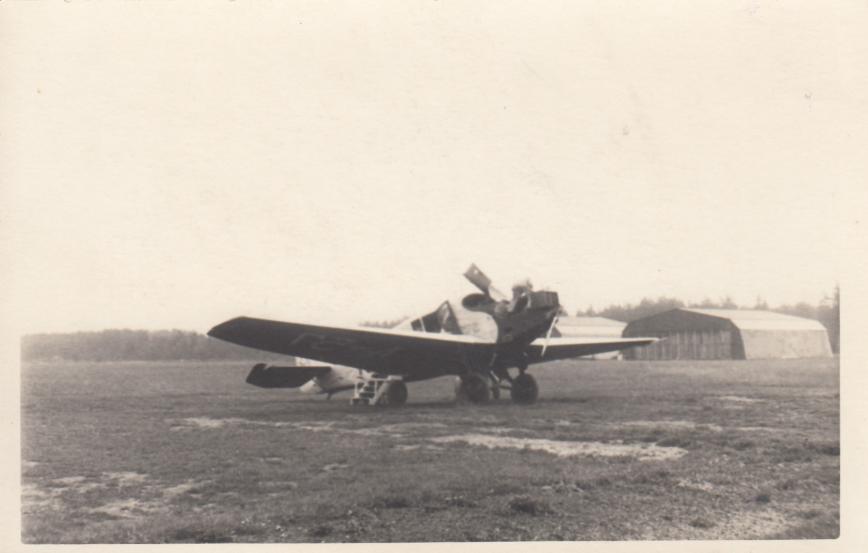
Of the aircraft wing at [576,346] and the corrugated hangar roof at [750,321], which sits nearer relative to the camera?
the aircraft wing at [576,346]

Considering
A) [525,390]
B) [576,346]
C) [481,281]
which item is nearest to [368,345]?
[481,281]

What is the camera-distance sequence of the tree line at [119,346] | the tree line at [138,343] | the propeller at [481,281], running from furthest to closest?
1. the propeller at [481,281]
2. the tree line at [138,343]
3. the tree line at [119,346]

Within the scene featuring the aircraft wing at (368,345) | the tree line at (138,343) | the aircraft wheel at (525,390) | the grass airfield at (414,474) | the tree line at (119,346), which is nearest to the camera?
the grass airfield at (414,474)

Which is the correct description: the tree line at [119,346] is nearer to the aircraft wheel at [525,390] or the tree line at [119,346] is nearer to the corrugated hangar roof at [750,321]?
the aircraft wheel at [525,390]

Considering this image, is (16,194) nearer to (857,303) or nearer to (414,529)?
(414,529)

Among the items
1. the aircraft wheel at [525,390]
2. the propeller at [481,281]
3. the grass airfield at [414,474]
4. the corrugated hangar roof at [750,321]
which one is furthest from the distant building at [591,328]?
the grass airfield at [414,474]

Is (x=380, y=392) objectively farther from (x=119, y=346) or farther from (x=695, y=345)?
(x=695, y=345)

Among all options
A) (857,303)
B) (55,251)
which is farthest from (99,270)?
(857,303)
